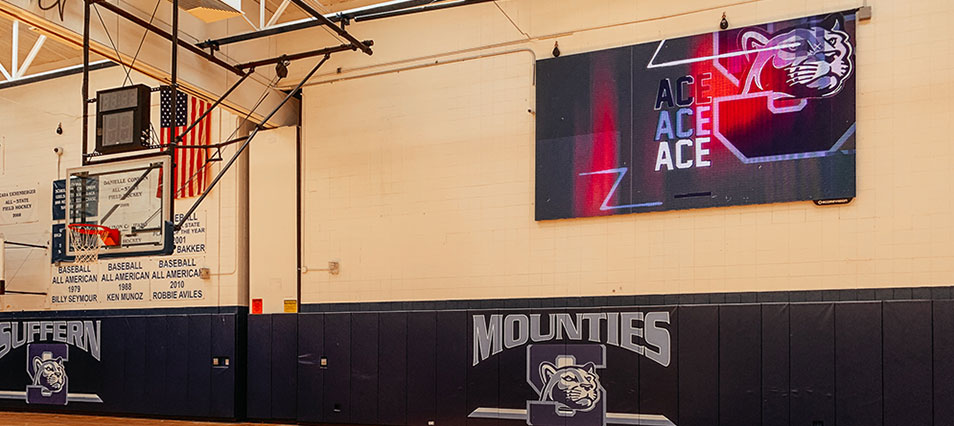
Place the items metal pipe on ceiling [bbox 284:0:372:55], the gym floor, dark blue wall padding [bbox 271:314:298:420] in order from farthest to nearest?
the gym floor → dark blue wall padding [bbox 271:314:298:420] → metal pipe on ceiling [bbox 284:0:372:55]

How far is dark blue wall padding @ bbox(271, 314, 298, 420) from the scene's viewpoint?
12336mm

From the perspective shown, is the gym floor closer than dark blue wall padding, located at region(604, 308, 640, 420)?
No

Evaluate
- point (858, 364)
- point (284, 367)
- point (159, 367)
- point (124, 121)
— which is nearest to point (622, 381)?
point (858, 364)

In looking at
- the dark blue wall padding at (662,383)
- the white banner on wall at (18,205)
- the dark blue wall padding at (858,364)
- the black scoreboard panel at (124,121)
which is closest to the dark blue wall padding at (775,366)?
the dark blue wall padding at (858,364)

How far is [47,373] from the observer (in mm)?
14156

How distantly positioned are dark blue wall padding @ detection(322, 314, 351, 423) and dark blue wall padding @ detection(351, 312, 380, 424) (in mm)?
83

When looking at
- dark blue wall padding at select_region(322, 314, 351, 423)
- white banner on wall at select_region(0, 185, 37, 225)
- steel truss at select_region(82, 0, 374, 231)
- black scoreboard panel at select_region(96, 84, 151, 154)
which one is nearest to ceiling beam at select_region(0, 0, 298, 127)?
steel truss at select_region(82, 0, 374, 231)

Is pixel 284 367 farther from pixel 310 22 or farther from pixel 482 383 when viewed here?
pixel 310 22

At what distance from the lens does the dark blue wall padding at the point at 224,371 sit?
1270 cm

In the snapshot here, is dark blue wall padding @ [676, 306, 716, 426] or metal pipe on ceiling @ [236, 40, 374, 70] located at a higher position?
metal pipe on ceiling @ [236, 40, 374, 70]

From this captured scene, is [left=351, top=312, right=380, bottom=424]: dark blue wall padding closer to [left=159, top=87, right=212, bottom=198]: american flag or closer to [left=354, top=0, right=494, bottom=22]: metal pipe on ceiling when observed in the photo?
[left=159, top=87, right=212, bottom=198]: american flag

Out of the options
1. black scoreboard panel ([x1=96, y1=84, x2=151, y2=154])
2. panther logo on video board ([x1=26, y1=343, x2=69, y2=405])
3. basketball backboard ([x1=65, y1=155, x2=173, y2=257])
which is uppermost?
black scoreboard panel ([x1=96, y1=84, x2=151, y2=154])

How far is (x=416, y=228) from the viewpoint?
38.9 feet

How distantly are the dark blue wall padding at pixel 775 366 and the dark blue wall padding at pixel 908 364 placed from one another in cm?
102
